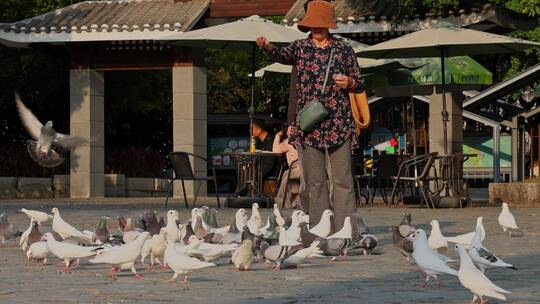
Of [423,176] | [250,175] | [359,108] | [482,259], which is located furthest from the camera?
[250,175]

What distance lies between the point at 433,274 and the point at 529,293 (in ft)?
2.06

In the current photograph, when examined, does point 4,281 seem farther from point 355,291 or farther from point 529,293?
point 529,293

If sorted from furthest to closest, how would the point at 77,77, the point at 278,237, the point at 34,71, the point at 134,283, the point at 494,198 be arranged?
the point at 34,71 → the point at 77,77 → the point at 494,198 → the point at 278,237 → the point at 134,283

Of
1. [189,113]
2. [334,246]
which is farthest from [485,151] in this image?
[334,246]

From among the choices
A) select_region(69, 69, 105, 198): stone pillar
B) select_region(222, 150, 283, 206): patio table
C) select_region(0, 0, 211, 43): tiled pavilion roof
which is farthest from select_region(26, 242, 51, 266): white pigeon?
select_region(69, 69, 105, 198): stone pillar

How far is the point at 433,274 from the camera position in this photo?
27.8 feet

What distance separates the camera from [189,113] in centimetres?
2761

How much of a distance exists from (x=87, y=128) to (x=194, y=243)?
19097mm

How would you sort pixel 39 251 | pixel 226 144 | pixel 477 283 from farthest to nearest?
pixel 226 144, pixel 39 251, pixel 477 283

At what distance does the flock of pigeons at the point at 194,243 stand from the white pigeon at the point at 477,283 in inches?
75.9

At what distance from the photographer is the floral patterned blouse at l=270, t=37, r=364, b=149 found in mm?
11555

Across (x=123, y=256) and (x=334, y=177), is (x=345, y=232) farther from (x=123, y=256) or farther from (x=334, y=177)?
(x=123, y=256)

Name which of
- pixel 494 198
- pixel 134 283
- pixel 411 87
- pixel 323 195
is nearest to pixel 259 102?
pixel 411 87

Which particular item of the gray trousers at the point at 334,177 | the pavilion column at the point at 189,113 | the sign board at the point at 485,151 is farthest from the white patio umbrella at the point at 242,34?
the sign board at the point at 485,151
